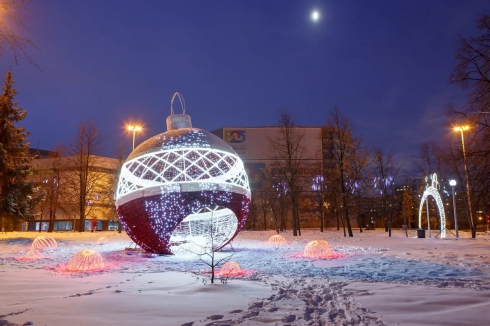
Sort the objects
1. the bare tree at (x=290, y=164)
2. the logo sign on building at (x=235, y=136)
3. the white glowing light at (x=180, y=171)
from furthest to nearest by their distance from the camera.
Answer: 1. the logo sign on building at (x=235, y=136)
2. the bare tree at (x=290, y=164)
3. the white glowing light at (x=180, y=171)

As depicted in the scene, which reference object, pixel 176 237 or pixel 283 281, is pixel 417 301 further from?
pixel 176 237

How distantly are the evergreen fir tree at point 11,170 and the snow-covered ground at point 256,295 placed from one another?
41.4 feet

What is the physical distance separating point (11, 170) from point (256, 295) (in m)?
21.0

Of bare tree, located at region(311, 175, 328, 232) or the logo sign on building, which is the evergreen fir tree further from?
the logo sign on building

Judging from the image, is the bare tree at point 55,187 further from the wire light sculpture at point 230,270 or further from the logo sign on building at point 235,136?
the logo sign on building at point 235,136

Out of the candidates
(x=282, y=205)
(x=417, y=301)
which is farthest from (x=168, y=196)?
(x=282, y=205)

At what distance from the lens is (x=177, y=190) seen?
11961mm

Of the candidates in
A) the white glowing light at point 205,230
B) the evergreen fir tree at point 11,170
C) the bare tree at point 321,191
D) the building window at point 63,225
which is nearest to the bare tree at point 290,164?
the bare tree at point 321,191

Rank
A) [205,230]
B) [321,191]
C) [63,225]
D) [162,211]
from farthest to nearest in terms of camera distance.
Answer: [63,225] → [321,191] → [205,230] → [162,211]

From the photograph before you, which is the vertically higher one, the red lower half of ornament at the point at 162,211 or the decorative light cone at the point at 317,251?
the red lower half of ornament at the point at 162,211

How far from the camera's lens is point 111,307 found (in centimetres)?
529

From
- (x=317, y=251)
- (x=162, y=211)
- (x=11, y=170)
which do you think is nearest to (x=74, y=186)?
(x=11, y=170)

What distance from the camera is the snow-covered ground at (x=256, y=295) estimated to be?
4828 millimetres

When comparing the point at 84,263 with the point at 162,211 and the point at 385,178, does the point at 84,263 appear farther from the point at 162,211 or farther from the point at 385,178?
the point at 385,178
